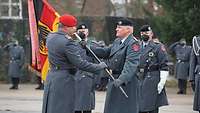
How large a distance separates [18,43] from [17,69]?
191 cm

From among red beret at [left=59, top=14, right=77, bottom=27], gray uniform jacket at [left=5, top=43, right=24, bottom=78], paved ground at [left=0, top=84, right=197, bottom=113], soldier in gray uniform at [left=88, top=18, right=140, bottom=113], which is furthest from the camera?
gray uniform jacket at [left=5, top=43, right=24, bottom=78]

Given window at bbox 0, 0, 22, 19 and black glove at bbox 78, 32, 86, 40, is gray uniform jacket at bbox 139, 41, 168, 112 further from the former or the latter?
window at bbox 0, 0, 22, 19

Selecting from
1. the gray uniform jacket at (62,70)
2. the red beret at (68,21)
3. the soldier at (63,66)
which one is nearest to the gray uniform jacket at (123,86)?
the soldier at (63,66)

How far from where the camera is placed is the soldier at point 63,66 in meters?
8.67

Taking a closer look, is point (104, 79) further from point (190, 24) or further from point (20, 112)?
point (20, 112)

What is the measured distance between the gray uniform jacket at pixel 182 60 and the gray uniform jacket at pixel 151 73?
10088mm

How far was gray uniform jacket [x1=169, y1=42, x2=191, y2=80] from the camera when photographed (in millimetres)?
21547

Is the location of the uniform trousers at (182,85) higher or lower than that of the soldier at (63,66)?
lower

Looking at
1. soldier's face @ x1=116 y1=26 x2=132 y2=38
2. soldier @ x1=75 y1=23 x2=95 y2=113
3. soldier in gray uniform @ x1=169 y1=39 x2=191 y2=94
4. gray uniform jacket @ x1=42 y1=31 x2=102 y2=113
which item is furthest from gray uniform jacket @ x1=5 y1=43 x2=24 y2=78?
gray uniform jacket @ x1=42 y1=31 x2=102 y2=113

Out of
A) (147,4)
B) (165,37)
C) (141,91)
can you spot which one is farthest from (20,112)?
(147,4)

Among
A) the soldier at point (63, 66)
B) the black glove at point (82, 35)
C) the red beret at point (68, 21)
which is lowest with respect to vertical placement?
the soldier at point (63, 66)

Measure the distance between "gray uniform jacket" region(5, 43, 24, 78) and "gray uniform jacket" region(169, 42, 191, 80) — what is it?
18.8 ft

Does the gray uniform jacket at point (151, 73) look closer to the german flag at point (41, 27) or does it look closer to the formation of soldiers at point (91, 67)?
the formation of soldiers at point (91, 67)

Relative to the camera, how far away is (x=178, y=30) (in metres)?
22.9
